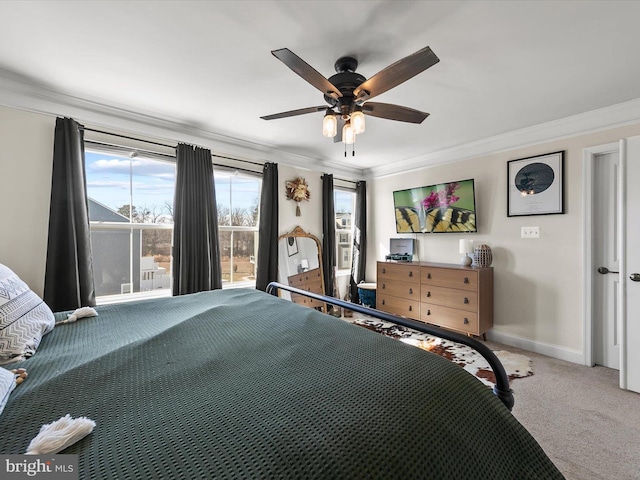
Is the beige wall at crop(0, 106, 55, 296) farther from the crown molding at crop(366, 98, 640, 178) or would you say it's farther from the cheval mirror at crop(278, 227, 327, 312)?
the crown molding at crop(366, 98, 640, 178)

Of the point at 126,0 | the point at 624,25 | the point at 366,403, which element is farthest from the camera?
the point at 624,25

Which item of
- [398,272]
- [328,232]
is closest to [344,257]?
[328,232]

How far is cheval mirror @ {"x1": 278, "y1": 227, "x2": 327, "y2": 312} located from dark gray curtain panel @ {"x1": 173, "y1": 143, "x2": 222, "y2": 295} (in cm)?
103

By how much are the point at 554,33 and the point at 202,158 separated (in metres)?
3.05

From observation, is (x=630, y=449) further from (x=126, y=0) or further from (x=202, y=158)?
(x=202, y=158)

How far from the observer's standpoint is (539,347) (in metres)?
3.16

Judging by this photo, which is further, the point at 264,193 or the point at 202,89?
the point at 264,193

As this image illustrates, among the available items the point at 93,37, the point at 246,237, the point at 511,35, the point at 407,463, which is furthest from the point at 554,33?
the point at 246,237

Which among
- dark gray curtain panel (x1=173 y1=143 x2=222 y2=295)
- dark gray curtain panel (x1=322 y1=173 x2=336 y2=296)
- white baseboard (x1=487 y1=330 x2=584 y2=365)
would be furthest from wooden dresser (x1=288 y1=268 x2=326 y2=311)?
white baseboard (x1=487 y1=330 x2=584 y2=365)

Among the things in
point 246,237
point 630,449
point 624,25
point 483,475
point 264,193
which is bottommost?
point 630,449

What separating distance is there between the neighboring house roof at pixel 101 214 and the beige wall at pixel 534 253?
12.7 feet

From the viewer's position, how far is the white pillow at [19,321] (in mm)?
1132

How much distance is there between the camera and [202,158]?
10.4 feet

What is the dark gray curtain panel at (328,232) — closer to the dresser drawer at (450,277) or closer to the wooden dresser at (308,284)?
the wooden dresser at (308,284)
